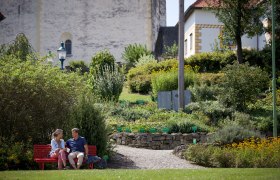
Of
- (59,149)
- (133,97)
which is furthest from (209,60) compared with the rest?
(59,149)

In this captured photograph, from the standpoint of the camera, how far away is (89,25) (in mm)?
55500

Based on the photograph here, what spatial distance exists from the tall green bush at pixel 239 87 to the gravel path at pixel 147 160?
5830 millimetres

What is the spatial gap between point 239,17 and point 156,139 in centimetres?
1352

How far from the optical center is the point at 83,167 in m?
16.2

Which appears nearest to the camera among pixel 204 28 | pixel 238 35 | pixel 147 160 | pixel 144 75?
pixel 147 160

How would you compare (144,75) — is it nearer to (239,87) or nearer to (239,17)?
(239,17)

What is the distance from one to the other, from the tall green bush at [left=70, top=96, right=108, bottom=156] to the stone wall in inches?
164

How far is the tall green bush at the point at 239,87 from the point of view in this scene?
82.2 feet

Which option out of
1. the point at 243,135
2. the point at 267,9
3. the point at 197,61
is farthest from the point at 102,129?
the point at 267,9

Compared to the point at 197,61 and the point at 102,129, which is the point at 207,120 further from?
the point at 197,61

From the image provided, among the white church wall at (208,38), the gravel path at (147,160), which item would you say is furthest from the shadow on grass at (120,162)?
the white church wall at (208,38)

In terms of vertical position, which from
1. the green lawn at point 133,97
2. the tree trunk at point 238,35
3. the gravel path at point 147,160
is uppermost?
the tree trunk at point 238,35

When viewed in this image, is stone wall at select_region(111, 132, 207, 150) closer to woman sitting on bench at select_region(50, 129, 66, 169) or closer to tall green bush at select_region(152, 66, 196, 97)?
woman sitting on bench at select_region(50, 129, 66, 169)

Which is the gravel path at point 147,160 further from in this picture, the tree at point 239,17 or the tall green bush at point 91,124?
the tree at point 239,17
